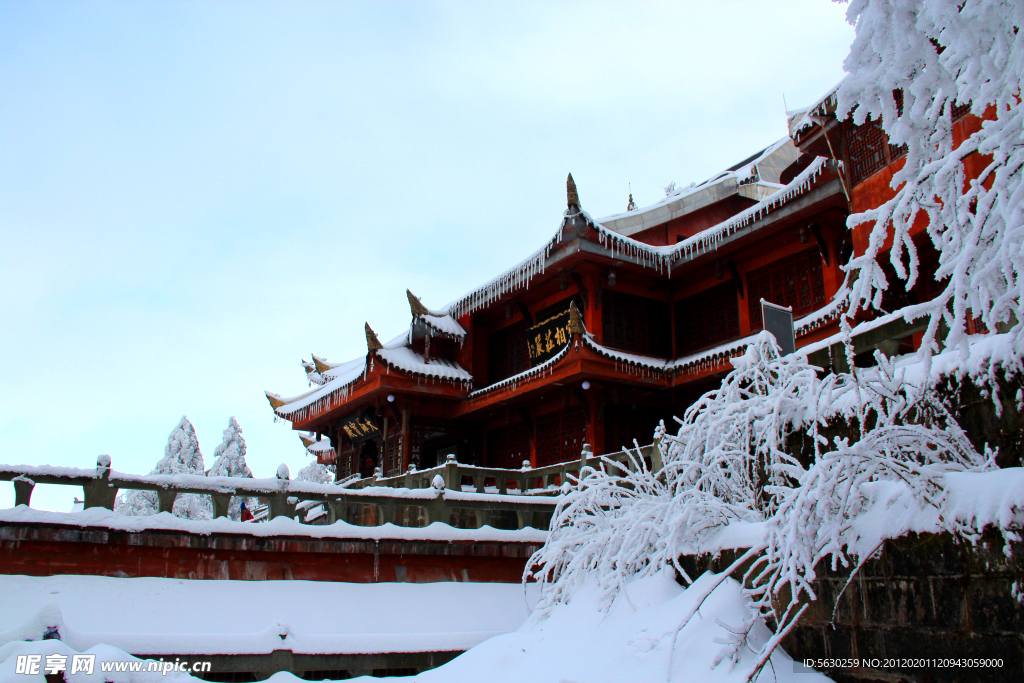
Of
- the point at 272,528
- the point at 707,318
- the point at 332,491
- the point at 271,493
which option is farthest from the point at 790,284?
the point at 272,528

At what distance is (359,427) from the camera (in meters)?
19.6

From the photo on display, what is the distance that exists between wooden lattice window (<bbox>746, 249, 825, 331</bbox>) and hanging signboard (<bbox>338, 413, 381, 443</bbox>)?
32.7 feet

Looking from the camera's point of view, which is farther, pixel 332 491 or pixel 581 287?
pixel 581 287

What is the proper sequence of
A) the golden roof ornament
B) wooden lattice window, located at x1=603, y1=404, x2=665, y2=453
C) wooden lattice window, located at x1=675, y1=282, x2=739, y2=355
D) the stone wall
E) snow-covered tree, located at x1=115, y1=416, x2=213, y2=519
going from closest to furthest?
the stone wall
the golden roof ornament
wooden lattice window, located at x1=675, y1=282, x2=739, y2=355
wooden lattice window, located at x1=603, y1=404, x2=665, y2=453
snow-covered tree, located at x1=115, y1=416, x2=213, y2=519

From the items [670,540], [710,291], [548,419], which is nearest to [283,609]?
[670,540]

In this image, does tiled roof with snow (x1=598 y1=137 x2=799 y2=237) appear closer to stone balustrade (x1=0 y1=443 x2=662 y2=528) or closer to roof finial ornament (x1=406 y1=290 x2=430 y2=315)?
roof finial ornament (x1=406 y1=290 x2=430 y2=315)

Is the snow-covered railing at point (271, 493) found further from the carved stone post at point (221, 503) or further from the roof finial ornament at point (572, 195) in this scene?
the roof finial ornament at point (572, 195)

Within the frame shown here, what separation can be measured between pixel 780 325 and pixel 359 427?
14.3 m

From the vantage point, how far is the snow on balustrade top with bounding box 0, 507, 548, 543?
7750mm

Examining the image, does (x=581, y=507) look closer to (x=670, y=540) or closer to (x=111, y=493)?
(x=670, y=540)

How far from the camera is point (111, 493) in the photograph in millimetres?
8336

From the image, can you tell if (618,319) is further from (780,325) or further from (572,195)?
(780,325)

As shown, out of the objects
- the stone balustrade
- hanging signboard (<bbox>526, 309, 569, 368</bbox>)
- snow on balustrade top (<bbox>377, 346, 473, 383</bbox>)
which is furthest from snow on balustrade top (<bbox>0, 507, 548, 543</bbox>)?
snow on balustrade top (<bbox>377, 346, 473, 383</bbox>)

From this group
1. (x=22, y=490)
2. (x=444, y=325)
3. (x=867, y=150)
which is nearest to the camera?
(x=22, y=490)
